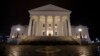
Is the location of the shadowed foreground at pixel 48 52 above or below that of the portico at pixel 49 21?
below

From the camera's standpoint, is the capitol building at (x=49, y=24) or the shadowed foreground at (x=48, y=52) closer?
the shadowed foreground at (x=48, y=52)

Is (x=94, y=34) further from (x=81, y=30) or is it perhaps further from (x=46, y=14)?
(x=46, y=14)

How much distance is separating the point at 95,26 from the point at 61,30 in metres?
32.3

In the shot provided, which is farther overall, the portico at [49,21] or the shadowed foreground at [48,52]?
the portico at [49,21]

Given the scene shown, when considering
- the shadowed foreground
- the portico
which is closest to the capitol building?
the portico

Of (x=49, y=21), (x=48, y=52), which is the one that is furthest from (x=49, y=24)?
(x=48, y=52)

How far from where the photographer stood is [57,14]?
147ft

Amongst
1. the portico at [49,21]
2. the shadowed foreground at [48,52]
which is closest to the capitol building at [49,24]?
the portico at [49,21]

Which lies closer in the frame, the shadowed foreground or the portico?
the shadowed foreground

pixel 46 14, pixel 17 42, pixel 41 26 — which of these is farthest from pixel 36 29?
pixel 17 42

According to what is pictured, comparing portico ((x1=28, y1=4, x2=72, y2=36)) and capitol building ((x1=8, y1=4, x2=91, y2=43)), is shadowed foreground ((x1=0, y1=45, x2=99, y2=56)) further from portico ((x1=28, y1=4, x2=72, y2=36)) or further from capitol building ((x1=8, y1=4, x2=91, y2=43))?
portico ((x1=28, y1=4, x2=72, y2=36))

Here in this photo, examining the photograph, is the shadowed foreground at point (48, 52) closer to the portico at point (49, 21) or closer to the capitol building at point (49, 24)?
the capitol building at point (49, 24)

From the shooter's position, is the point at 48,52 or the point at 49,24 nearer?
the point at 48,52

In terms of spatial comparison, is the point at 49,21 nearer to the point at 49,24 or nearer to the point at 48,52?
the point at 49,24
